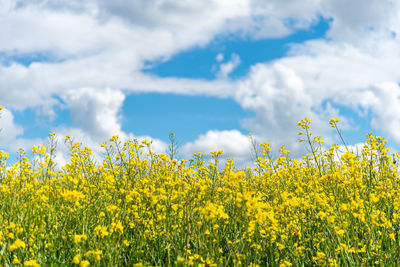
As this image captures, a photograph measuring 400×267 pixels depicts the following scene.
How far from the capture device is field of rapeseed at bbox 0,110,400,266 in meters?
3.22

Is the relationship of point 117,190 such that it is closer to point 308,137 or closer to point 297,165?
point 308,137

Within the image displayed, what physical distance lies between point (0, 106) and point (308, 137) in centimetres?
460

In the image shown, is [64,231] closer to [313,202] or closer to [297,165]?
[313,202]

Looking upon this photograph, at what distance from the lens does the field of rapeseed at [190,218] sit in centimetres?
322

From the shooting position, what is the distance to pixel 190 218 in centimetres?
350

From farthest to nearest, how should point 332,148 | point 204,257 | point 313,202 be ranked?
1. point 332,148
2. point 313,202
3. point 204,257

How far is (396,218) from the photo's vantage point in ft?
14.3

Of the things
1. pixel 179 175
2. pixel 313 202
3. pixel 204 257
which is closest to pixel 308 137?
pixel 313 202

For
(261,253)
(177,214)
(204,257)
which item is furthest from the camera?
(177,214)

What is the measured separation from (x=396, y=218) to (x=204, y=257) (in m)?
2.70

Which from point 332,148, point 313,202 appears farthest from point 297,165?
point 313,202

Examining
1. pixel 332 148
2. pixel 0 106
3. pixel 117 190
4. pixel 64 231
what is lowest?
pixel 64 231

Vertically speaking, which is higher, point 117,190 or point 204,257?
point 117,190

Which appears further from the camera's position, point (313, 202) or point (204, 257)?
point (313, 202)
